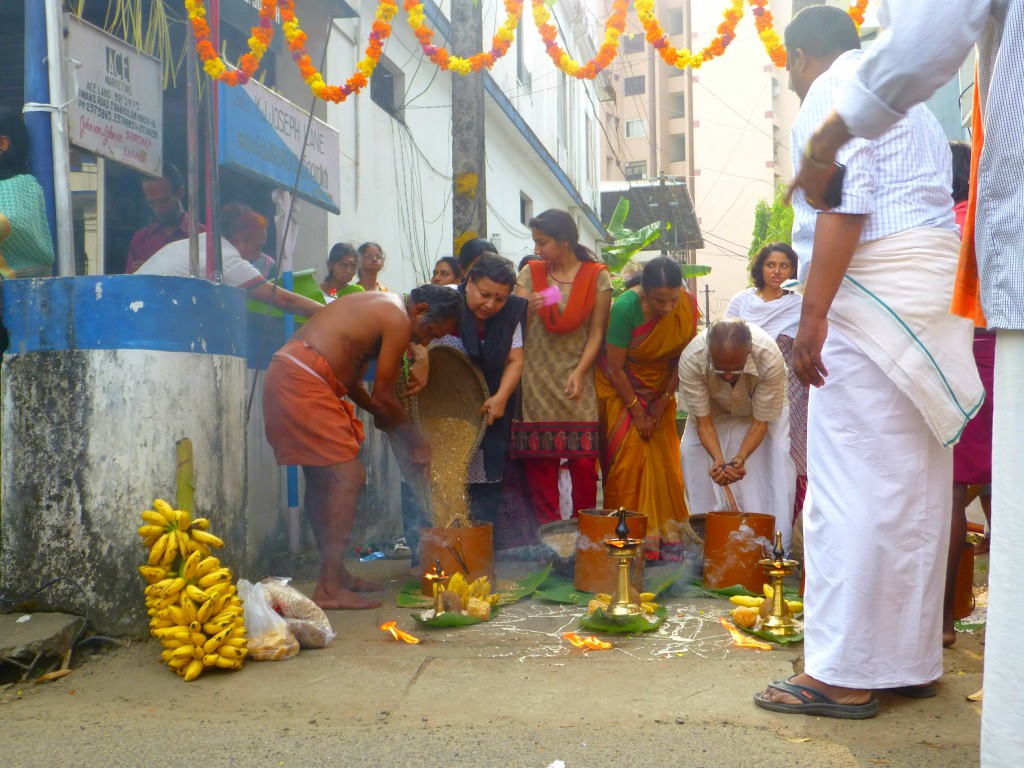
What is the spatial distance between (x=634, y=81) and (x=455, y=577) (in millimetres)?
36282

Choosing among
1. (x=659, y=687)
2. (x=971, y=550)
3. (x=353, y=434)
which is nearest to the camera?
(x=659, y=687)

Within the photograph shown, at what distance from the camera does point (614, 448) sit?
5238mm

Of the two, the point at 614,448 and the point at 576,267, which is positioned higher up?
the point at 576,267

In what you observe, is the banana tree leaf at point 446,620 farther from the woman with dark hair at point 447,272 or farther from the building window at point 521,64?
the building window at point 521,64

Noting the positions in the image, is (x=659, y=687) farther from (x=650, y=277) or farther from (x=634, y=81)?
(x=634, y=81)

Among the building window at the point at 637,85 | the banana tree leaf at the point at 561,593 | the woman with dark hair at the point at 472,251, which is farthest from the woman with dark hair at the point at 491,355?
the building window at the point at 637,85

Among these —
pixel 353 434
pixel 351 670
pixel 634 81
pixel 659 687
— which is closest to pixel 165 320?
pixel 353 434

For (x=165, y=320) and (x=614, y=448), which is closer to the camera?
(x=165, y=320)

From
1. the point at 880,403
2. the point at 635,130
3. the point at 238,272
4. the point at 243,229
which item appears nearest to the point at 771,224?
the point at 635,130

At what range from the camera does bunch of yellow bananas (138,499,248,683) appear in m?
3.06

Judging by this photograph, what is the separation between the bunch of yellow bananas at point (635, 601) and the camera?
3.75 meters

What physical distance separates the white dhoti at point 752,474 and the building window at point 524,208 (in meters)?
10.7

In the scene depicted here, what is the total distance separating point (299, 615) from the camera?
339cm

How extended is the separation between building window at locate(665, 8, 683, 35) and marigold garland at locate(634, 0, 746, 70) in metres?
34.8
